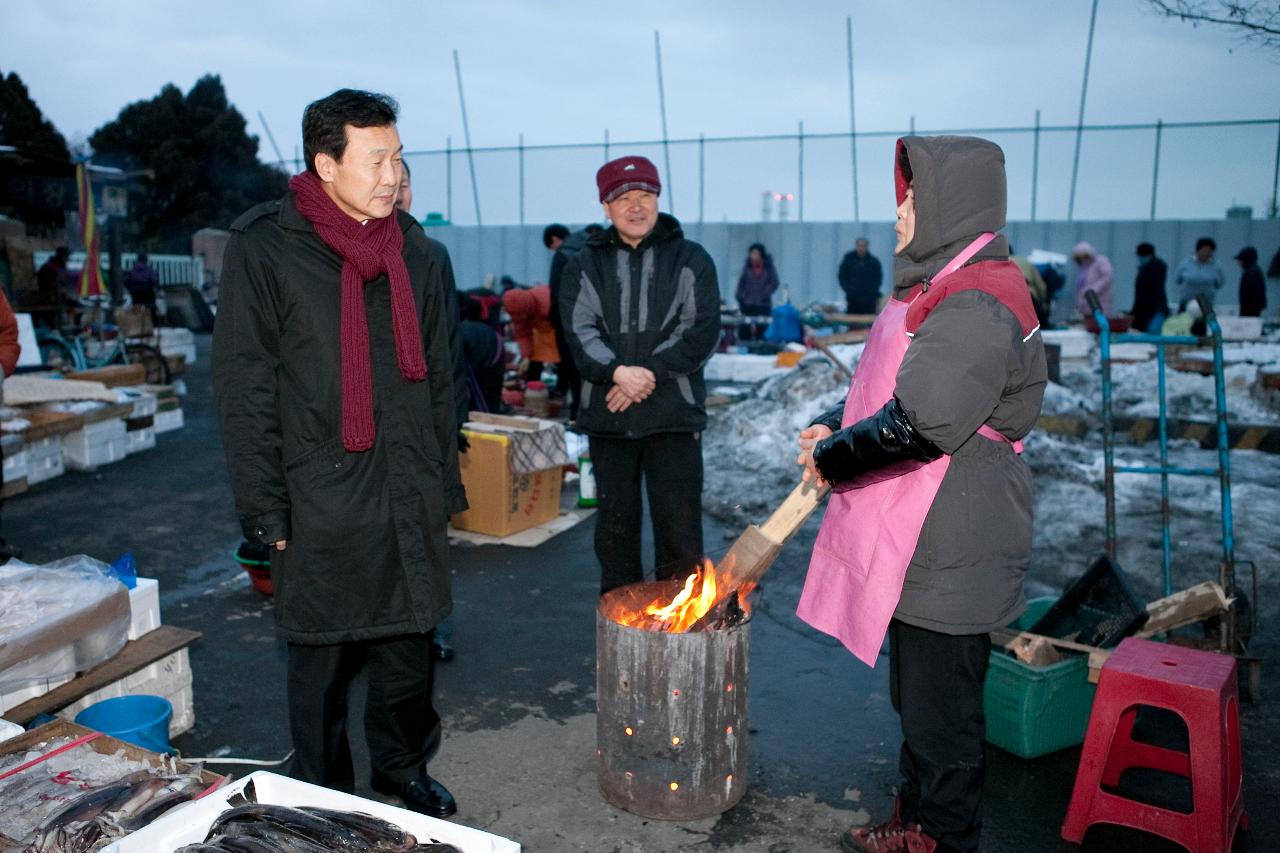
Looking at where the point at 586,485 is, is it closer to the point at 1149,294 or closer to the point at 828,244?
the point at 1149,294

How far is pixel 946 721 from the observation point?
2.87m

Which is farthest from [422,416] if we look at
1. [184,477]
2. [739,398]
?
[739,398]

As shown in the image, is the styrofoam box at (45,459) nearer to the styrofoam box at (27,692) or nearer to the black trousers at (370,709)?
the styrofoam box at (27,692)

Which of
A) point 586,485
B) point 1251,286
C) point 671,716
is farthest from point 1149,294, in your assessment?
point 671,716

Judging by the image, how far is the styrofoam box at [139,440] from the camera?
9564 mm

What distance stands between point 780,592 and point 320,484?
3573 mm

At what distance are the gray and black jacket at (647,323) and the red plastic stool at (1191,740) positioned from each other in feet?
6.42

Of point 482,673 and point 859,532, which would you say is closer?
point 859,532

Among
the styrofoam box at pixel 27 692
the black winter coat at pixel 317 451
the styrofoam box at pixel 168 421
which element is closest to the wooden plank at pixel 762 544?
the black winter coat at pixel 317 451

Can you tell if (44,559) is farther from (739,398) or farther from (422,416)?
(739,398)

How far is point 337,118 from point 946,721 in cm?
248

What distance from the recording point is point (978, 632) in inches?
109

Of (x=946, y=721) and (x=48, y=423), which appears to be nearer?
(x=946, y=721)

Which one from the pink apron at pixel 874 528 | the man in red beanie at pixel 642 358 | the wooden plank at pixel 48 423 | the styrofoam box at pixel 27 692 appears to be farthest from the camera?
the wooden plank at pixel 48 423
